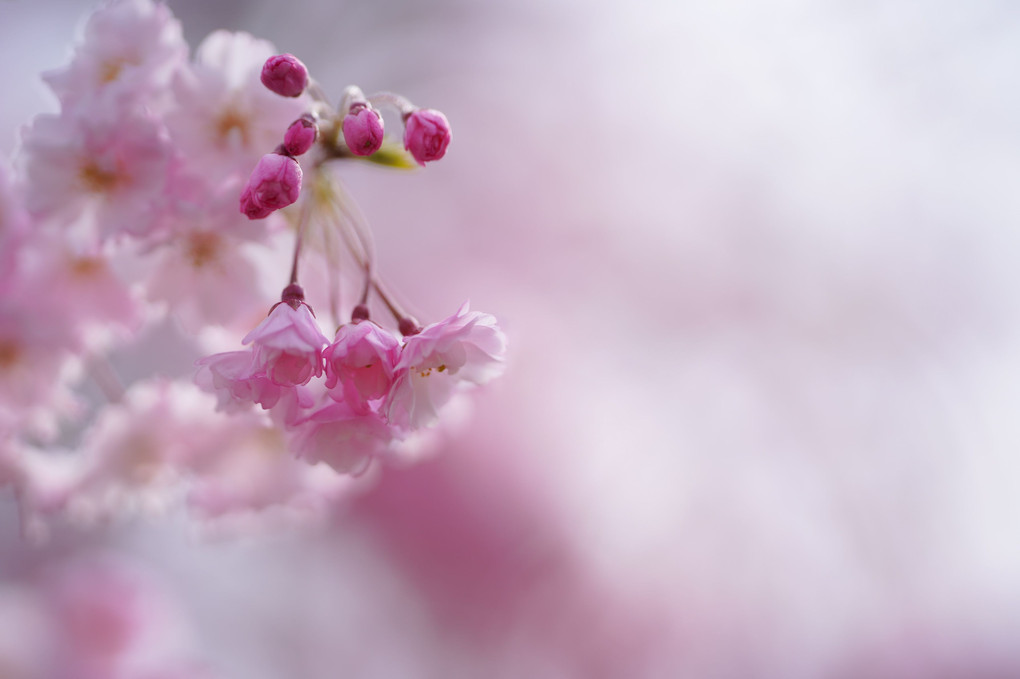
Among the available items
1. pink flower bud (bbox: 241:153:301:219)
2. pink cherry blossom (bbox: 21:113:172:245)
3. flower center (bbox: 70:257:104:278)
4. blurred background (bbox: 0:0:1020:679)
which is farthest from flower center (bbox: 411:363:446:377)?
blurred background (bbox: 0:0:1020:679)

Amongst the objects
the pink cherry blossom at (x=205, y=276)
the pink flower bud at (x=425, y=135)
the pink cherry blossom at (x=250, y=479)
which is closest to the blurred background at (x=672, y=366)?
the pink cherry blossom at (x=250, y=479)

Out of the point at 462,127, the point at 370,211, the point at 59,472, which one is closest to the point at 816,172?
the point at 462,127

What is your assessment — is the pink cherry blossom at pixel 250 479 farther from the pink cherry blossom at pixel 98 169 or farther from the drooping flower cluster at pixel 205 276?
the pink cherry blossom at pixel 98 169

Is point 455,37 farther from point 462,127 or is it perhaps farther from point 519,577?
point 519,577

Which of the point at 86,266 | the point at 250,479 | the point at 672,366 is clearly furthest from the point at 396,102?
the point at 672,366

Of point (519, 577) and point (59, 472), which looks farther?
point (519, 577)

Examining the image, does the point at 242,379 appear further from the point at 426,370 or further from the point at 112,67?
the point at 112,67
